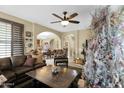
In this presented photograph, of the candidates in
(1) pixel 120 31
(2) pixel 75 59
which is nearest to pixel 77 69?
(2) pixel 75 59

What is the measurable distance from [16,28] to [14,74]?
Answer: 814mm

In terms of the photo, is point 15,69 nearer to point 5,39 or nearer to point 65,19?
point 5,39

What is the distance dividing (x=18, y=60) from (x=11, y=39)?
1.40 feet

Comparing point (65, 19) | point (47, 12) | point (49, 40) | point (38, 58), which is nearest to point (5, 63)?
point (38, 58)

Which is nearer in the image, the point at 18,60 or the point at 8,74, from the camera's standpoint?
the point at 8,74

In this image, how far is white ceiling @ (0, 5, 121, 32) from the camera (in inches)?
84.8

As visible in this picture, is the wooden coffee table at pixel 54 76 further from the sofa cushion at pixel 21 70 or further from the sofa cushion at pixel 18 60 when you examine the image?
the sofa cushion at pixel 18 60

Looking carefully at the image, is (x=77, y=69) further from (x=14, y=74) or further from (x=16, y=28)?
(x=16, y=28)

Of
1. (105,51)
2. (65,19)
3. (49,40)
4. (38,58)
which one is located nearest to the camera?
(105,51)

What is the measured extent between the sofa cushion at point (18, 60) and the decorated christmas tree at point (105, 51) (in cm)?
118

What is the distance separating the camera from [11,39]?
2240 millimetres

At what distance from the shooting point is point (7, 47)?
2.22m

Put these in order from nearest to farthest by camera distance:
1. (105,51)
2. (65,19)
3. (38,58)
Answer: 1. (105,51)
2. (65,19)
3. (38,58)

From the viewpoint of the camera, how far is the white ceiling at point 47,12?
7.07 feet
